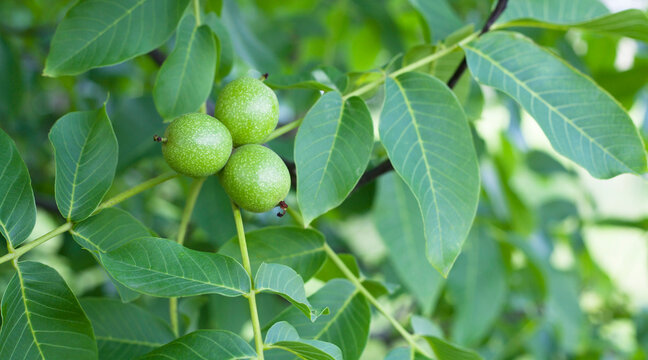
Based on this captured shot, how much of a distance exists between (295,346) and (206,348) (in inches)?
4.9

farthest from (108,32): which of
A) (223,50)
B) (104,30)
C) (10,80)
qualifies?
(10,80)

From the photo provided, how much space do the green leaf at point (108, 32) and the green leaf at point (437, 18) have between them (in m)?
0.56

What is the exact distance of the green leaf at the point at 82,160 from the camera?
0.85m

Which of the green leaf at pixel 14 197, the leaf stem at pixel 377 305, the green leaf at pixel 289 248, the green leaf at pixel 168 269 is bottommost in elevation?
the leaf stem at pixel 377 305

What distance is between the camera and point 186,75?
1.06m

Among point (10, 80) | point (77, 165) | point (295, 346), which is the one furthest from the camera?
point (10, 80)

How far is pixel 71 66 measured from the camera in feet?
3.38

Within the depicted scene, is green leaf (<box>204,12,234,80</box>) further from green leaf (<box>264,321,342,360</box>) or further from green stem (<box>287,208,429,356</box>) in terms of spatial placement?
green leaf (<box>264,321,342,360</box>)

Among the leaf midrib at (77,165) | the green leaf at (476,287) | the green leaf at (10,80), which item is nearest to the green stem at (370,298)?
the leaf midrib at (77,165)

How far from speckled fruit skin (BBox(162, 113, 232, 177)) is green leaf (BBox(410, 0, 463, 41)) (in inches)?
25.4

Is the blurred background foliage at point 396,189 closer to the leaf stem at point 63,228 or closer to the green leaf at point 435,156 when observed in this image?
the green leaf at point 435,156

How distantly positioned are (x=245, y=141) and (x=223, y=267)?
0.23 metres

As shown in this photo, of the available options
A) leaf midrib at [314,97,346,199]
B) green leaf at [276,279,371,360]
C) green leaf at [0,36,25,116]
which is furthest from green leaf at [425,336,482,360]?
green leaf at [0,36,25,116]

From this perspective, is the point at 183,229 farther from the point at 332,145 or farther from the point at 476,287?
the point at 476,287
